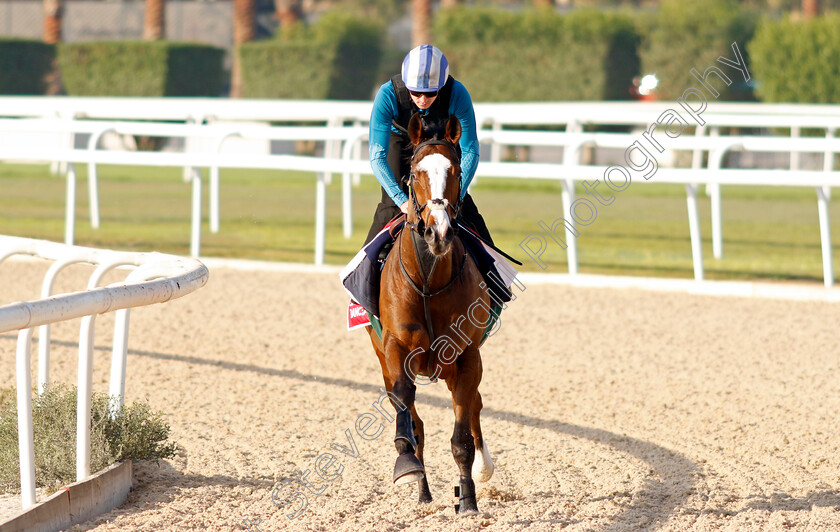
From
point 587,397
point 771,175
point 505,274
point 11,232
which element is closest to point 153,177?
point 11,232

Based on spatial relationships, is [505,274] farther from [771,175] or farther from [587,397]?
[771,175]

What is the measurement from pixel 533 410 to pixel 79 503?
9.20 ft

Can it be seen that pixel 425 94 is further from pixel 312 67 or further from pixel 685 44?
pixel 312 67

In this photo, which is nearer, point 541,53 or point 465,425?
point 465,425

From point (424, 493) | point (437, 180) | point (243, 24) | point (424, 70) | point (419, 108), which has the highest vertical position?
point (243, 24)

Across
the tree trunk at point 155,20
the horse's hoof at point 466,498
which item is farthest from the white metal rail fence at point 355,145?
the tree trunk at point 155,20

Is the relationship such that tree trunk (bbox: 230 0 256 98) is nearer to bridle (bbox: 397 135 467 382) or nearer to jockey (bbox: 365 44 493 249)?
jockey (bbox: 365 44 493 249)

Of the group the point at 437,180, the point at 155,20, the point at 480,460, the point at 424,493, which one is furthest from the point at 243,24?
the point at 437,180

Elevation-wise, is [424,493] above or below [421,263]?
below

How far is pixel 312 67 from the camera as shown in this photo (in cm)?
3072

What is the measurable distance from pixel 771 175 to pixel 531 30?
18.6m

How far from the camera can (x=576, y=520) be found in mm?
4234

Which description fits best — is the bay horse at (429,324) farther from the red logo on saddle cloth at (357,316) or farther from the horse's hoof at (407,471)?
the red logo on saddle cloth at (357,316)

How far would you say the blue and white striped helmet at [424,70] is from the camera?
14.4ft
